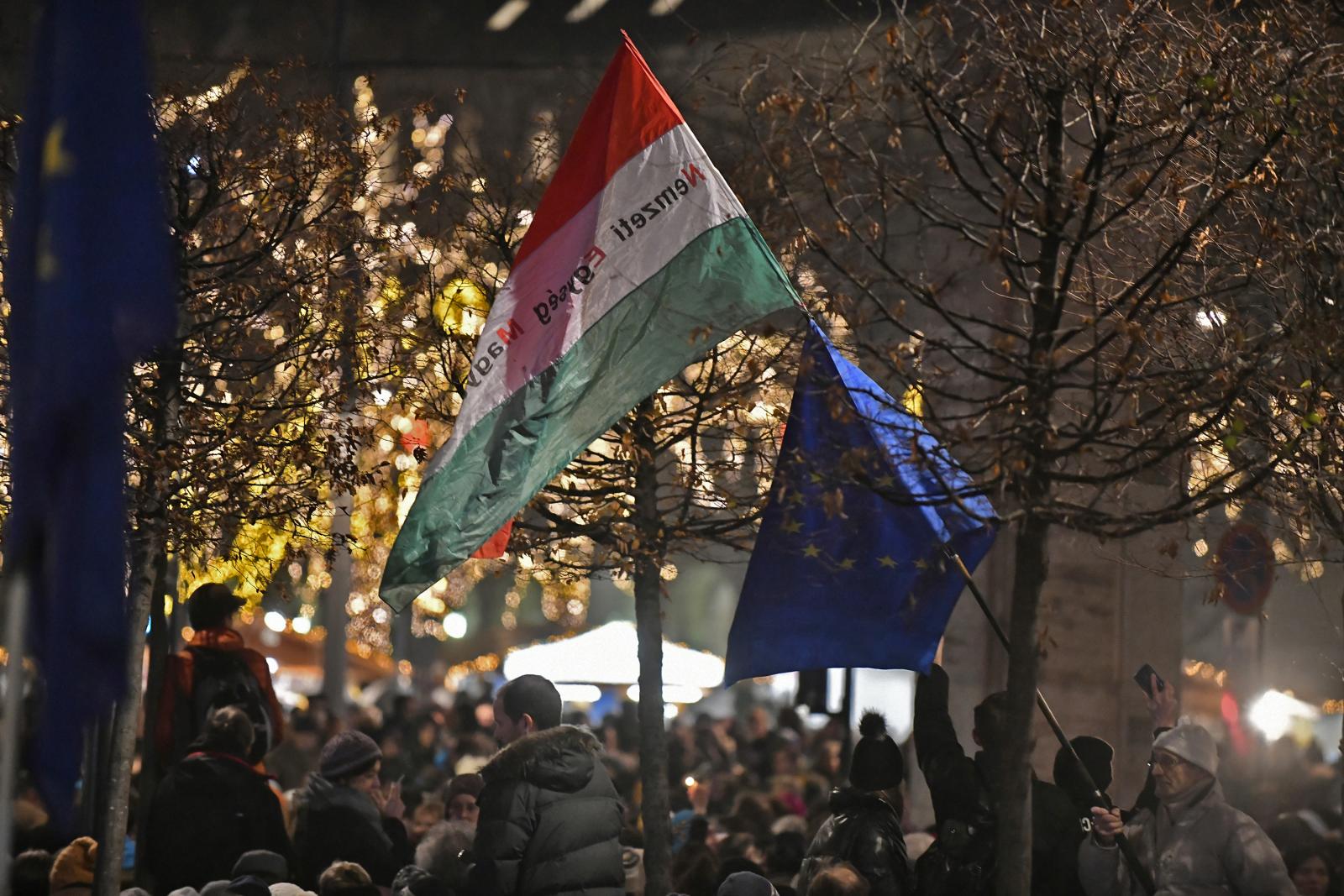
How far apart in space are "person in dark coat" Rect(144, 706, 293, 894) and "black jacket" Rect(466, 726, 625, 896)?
208cm

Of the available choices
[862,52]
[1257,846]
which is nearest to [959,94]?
[1257,846]

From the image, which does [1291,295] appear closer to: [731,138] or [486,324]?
[486,324]

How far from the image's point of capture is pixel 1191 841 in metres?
7.96

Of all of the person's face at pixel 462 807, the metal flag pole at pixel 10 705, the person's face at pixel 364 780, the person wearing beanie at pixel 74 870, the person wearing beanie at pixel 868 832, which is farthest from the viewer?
the person's face at pixel 462 807

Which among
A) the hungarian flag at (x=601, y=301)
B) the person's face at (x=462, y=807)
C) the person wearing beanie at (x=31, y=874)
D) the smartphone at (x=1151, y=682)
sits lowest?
the person wearing beanie at (x=31, y=874)

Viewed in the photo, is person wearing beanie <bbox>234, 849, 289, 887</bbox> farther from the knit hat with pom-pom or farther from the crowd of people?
the knit hat with pom-pom

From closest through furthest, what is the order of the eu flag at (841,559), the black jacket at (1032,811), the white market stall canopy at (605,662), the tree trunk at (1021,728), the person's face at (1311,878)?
1. the tree trunk at (1021,728)
2. the eu flag at (841,559)
3. the black jacket at (1032,811)
4. the person's face at (1311,878)
5. the white market stall canopy at (605,662)

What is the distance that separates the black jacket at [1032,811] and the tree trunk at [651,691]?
2.00 meters

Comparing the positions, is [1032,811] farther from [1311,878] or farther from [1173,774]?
[1311,878]

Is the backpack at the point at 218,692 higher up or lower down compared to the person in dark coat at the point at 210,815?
higher up

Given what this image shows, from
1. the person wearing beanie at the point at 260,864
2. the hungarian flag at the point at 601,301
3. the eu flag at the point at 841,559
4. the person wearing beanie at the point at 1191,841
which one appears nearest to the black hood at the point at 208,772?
the person wearing beanie at the point at 260,864

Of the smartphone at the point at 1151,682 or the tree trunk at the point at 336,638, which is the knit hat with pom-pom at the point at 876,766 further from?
the tree trunk at the point at 336,638

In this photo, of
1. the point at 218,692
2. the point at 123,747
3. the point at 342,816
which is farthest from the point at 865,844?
the point at 218,692

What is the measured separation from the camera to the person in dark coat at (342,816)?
30.8ft
